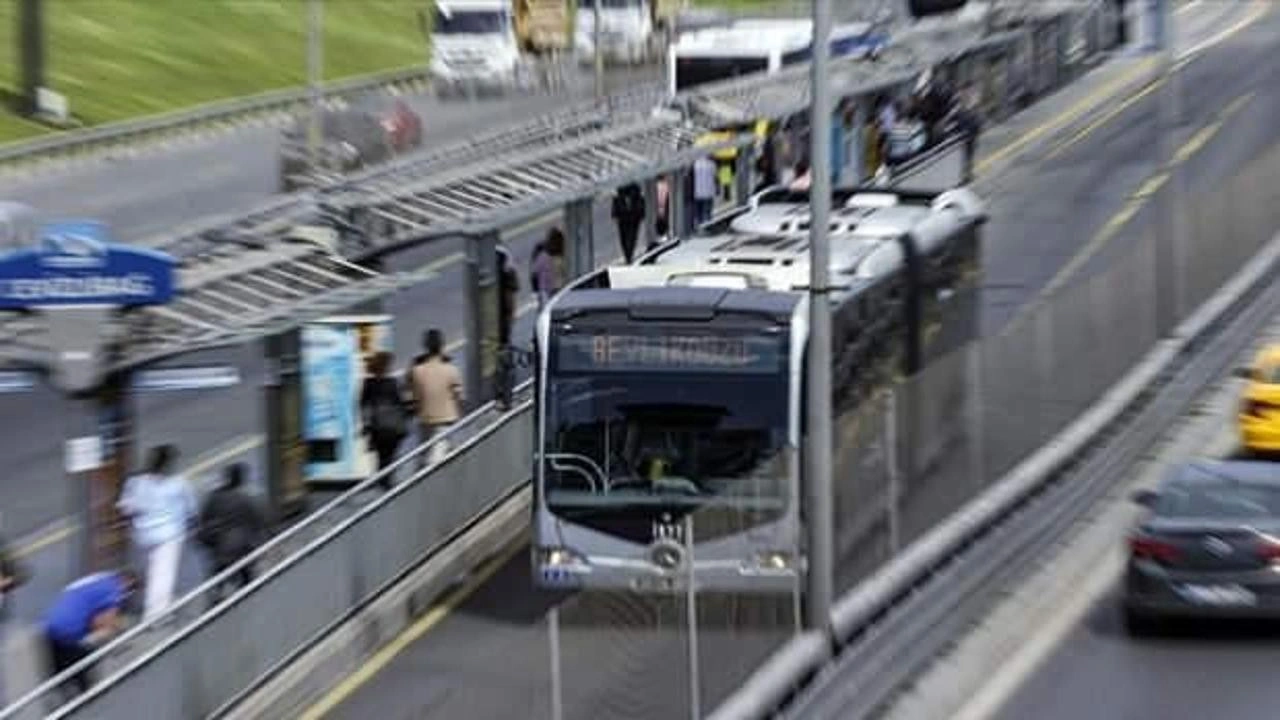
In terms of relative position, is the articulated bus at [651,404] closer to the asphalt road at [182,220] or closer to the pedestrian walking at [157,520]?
the pedestrian walking at [157,520]

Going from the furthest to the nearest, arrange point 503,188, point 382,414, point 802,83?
1. point 802,83
2. point 503,188
3. point 382,414

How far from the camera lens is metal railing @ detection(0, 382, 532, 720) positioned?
17.1 meters

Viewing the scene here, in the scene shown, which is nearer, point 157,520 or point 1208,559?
point 157,520

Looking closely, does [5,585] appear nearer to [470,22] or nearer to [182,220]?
[182,220]

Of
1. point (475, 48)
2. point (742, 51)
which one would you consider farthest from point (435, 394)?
point (475, 48)

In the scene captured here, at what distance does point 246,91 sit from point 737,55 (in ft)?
51.0

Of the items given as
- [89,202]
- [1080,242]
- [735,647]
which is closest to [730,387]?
[735,647]

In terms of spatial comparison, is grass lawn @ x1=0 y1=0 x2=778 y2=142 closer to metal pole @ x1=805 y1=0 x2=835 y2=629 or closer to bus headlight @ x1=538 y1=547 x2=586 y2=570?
bus headlight @ x1=538 y1=547 x2=586 y2=570

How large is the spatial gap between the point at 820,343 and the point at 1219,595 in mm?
4377

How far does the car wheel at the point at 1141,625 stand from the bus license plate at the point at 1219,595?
0.45m

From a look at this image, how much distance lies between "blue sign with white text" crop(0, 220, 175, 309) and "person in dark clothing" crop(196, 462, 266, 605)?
78.5 inches

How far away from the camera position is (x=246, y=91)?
68.2m

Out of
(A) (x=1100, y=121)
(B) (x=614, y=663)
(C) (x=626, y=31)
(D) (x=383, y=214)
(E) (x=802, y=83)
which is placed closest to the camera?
(B) (x=614, y=663)

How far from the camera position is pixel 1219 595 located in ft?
70.0
